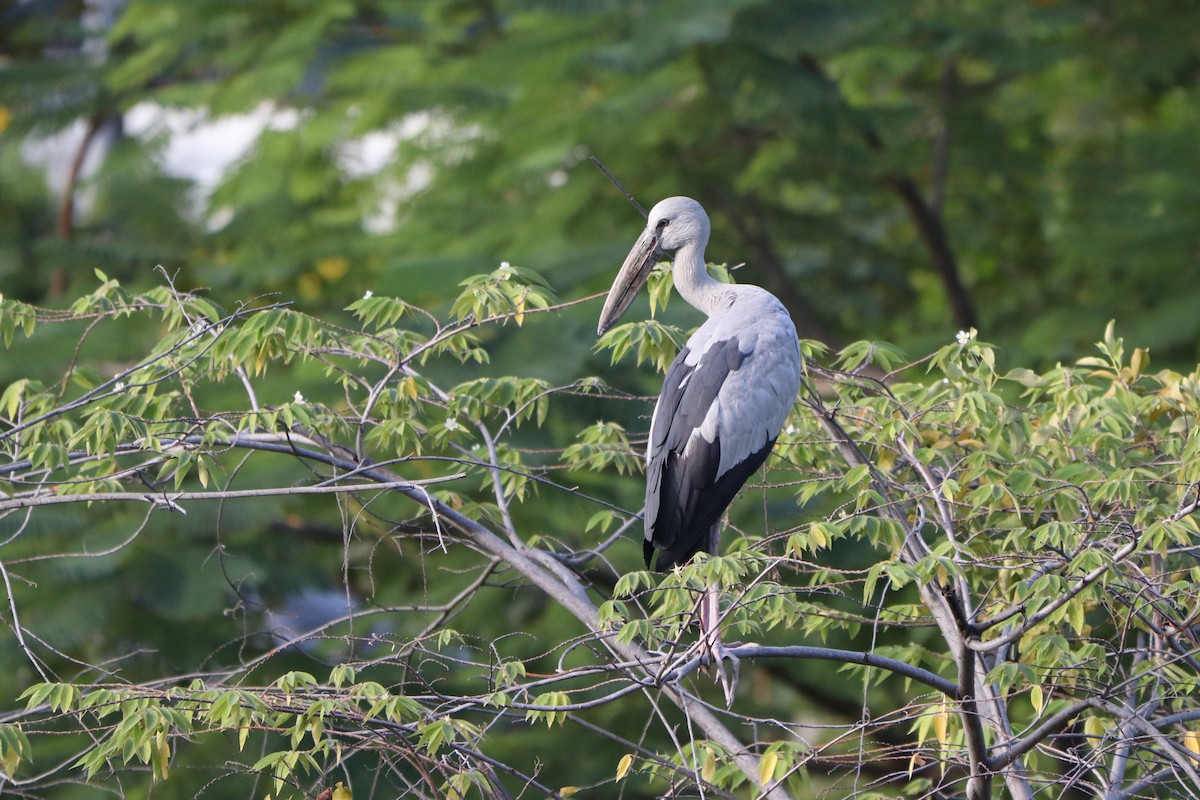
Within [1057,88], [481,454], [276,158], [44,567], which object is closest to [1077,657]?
[481,454]

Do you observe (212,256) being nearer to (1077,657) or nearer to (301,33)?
(301,33)

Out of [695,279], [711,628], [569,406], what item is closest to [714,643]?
[711,628]

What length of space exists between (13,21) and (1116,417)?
11.3 meters

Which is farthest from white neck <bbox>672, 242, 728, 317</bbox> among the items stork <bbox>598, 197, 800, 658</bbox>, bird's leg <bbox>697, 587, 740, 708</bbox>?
bird's leg <bbox>697, 587, 740, 708</bbox>

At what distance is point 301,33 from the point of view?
10406 mm

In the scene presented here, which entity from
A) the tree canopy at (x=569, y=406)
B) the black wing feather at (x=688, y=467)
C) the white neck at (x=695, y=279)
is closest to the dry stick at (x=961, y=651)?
the tree canopy at (x=569, y=406)

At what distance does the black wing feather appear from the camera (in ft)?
17.3

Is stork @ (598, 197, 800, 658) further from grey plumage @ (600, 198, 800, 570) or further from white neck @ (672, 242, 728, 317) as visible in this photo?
white neck @ (672, 242, 728, 317)

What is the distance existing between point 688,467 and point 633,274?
119cm

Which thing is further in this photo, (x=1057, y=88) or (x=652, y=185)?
(x=1057, y=88)

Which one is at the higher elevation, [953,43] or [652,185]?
[953,43]

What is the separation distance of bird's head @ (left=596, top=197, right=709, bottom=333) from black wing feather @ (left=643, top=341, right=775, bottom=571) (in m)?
0.66

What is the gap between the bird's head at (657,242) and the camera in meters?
5.94

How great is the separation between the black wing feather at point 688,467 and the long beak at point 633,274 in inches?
28.8
